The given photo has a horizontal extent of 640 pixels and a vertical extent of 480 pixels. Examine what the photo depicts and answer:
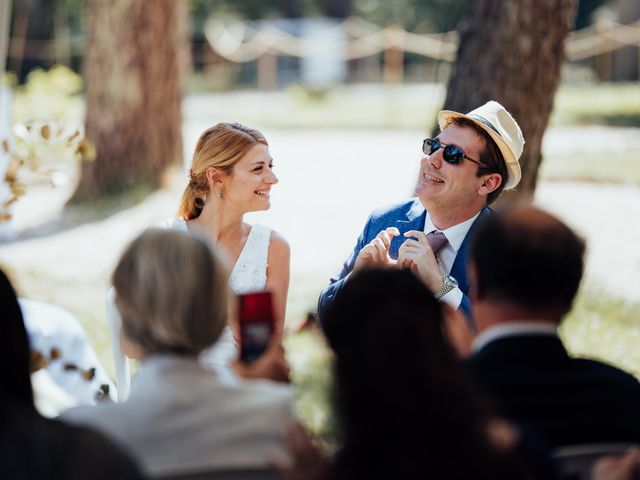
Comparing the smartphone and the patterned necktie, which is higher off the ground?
the smartphone

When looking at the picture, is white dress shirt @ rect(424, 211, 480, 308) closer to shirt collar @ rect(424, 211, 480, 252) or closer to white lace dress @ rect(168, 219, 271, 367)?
shirt collar @ rect(424, 211, 480, 252)

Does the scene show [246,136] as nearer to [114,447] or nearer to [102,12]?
[114,447]

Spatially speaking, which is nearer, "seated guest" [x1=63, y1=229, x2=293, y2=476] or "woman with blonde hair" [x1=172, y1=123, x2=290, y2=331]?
"seated guest" [x1=63, y1=229, x2=293, y2=476]

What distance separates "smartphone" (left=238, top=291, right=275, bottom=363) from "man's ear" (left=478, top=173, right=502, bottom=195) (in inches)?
75.5

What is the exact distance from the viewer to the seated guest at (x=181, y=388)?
225 centimetres

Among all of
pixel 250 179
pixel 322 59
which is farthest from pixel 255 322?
pixel 322 59

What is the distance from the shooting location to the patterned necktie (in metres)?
4.06

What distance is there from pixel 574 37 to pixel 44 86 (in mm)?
19062

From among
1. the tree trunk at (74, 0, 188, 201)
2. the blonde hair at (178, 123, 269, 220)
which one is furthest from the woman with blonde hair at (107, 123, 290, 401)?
the tree trunk at (74, 0, 188, 201)

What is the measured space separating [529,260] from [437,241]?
5.73 ft

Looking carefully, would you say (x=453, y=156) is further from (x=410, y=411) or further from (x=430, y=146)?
(x=410, y=411)

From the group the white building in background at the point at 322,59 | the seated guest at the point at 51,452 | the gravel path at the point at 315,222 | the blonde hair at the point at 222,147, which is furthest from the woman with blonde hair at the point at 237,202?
the white building in background at the point at 322,59

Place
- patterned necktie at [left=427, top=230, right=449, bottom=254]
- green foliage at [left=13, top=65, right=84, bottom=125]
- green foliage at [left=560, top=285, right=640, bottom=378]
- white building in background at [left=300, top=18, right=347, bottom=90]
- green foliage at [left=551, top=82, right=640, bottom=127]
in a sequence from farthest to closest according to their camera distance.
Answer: white building in background at [left=300, top=18, right=347, bottom=90] < green foliage at [left=551, top=82, right=640, bottom=127] < green foliage at [left=13, top=65, right=84, bottom=125] < green foliage at [left=560, top=285, right=640, bottom=378] < patterned necktie at [left=427, top=230, right=449, bottom=254]

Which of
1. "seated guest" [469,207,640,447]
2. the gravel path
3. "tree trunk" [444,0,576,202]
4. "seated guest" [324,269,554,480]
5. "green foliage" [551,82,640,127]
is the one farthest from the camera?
"green foliage" [551,82,640,127]
